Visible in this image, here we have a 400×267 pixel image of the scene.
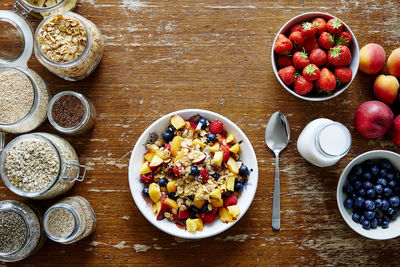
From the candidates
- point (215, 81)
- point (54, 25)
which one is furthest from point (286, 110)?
point (54, 25)

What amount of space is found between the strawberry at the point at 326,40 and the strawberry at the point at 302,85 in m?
0.14

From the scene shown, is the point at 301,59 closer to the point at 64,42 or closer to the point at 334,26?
the point at 334,26

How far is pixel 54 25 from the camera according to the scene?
1.19 meters

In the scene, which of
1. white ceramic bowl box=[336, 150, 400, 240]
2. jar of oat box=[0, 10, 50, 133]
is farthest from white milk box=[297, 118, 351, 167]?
jar of oat box=[0, 10, 50, 133]

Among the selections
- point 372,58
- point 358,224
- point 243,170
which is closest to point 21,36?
point 243,170

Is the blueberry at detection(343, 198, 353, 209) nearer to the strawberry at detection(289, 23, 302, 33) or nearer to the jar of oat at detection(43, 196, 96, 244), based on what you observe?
the strawberry at detection(289, 23, 302, 33)

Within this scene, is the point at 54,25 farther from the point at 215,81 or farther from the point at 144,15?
the point at 215,81

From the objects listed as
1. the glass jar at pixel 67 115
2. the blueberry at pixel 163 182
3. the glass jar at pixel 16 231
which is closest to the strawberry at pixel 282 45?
the blueberry at pixel 163 182

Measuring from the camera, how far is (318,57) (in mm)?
1220

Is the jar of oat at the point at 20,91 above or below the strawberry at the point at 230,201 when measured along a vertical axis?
above

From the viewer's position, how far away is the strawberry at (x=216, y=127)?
1.22m

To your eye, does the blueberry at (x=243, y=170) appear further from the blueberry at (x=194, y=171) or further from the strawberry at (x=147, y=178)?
the strawberry at (x=147, y=178)

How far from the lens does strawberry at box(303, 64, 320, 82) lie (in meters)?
1.20

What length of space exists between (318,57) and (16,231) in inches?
49.0
